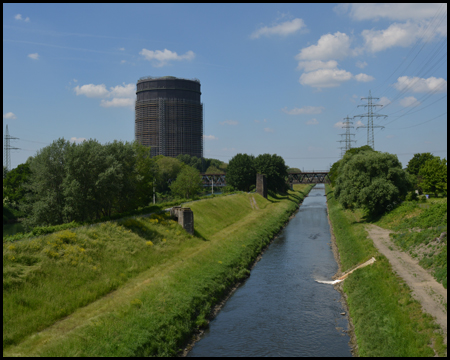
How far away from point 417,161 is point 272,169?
37293 mm

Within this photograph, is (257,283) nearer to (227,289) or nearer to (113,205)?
(227,289)

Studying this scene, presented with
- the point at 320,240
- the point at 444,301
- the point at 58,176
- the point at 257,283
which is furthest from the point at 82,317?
the point at 320,240

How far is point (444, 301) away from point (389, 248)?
1352cm

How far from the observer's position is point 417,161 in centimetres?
9900

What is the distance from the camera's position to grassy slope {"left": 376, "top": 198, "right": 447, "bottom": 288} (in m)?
24.6

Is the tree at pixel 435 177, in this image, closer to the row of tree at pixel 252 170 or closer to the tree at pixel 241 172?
the row of tree at pixel 252 170

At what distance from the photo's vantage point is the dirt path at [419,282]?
60.5 ft

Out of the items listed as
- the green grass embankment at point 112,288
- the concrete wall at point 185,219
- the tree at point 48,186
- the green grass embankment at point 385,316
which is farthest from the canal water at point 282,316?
the tree at point 48,186

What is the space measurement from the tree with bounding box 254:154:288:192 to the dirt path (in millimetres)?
69471

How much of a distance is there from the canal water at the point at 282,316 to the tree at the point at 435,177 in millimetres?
46485

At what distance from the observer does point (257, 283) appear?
1218 inches

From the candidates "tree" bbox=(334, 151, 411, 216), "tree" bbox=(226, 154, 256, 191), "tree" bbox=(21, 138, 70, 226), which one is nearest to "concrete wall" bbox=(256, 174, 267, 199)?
"tree" bbox=(226, 154, 256, 191)

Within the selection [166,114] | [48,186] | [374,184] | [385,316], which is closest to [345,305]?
[385,316]

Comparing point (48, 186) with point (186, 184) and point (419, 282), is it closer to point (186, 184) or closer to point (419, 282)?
point (419, 282)
